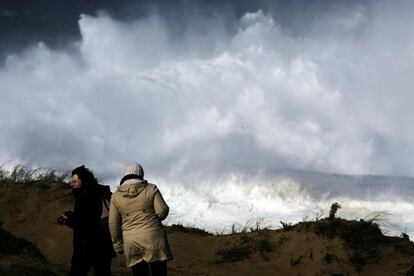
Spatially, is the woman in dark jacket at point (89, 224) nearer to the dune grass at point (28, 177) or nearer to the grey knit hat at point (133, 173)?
the grey knit hat at point (133, 173)

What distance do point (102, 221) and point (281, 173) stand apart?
2228 centimetres

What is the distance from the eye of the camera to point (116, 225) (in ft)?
18.2

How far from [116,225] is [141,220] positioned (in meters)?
0.28

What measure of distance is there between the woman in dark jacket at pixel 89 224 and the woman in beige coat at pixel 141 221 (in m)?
0.65

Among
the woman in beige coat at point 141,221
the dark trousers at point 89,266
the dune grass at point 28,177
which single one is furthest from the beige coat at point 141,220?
the dune grass at point 28,177

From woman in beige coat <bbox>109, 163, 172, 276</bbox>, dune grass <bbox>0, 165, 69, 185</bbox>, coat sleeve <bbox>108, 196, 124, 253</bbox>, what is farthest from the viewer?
dune grass <bbox>0, 165, 69, 185</bbox>

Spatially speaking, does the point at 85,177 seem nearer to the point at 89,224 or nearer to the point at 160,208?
the point at 89,224

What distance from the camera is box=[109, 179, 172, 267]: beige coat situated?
541 cm

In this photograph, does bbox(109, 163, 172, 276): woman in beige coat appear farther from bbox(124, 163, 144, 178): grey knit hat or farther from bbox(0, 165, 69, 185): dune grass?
bbox(0, 165, 69, 185): dune grass

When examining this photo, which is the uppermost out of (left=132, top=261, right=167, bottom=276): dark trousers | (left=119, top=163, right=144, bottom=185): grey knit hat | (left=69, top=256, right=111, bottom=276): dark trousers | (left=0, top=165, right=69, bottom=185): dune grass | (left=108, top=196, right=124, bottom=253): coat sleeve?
(left=0, top=165, right=69, bottom=185): dune grass

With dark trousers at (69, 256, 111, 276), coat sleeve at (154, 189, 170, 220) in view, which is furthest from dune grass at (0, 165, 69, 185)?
coat sleeve at (154, 189, 170, 220)

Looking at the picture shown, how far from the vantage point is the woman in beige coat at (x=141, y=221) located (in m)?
5.41

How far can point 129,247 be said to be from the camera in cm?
545

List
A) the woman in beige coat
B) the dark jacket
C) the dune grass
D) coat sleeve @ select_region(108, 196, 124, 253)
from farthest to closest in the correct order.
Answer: the dune grass < the dark jacket < coat sleeve @ select_region(108, 196, 124, 253) < the woman in beige coat
